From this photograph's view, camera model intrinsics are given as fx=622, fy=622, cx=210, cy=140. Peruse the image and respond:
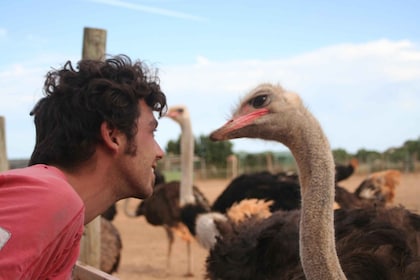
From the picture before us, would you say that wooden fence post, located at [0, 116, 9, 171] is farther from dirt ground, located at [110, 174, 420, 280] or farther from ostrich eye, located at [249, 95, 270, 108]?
ostrich eye, located at [249, 95, 270, 108]

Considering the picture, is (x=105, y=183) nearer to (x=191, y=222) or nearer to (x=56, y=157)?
(x=56, y=157)

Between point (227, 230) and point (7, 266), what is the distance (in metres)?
3.26

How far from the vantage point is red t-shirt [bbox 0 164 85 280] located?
3.47 feet

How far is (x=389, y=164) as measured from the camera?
32062 mm

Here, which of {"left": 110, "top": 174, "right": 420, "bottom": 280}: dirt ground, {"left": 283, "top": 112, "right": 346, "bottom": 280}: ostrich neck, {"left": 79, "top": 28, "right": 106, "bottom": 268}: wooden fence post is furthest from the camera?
{"left": 110, "top": 174, "right": 420, "bottom": 280}: dirt ground

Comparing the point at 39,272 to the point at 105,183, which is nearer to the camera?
the point at 39,272

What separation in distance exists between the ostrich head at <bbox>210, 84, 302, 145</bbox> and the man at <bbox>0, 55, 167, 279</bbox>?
120cm

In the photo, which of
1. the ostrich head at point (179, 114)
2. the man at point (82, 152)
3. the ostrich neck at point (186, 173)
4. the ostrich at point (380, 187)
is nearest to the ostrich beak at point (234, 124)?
the man at point (82, 152)

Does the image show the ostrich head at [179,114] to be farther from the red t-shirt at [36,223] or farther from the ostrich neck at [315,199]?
the red t-shirt at [36,223]

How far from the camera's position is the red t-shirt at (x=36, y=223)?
1057 millimetres

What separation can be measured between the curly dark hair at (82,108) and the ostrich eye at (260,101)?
140cm

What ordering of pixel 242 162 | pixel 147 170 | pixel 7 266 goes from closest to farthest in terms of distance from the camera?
pixel 7 266
pixel 147 170
pixel 242 162

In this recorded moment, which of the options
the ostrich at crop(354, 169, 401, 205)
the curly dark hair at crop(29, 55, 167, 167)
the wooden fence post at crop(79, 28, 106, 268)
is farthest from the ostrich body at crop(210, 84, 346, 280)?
the ostrich at crop(354, 169, 401, 205)

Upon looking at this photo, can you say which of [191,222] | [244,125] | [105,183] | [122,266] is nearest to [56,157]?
[105,183]
